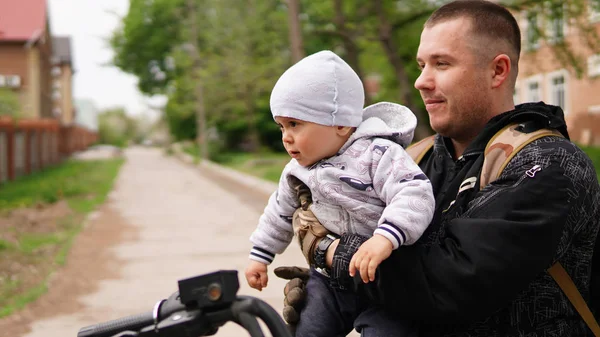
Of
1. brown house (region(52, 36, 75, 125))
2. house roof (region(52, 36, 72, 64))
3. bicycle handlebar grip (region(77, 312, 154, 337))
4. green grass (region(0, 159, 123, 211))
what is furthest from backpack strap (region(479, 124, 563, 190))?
house roof (region(52, 36, 72, 64))

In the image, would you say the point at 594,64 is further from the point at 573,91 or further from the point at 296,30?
the point at 573,91

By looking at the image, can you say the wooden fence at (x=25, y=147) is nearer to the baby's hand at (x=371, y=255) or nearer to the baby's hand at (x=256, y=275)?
the baby's hand at (x=256, y=275)

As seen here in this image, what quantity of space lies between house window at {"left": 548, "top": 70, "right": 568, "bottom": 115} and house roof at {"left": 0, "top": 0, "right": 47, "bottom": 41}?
104 feet

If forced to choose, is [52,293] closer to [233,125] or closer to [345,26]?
[345,26]

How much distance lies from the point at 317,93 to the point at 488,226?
593 millimetres

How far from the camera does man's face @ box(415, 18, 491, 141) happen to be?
2.06 metres

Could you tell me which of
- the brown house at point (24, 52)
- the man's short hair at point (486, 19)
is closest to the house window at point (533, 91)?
the brown house at point (24, 52)

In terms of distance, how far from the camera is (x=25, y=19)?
159 ft

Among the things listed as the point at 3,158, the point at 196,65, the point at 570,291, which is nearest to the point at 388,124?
the point at 570,291

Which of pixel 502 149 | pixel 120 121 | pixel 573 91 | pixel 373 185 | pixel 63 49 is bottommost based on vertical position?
pixel 120 121

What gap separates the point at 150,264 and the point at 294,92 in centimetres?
734

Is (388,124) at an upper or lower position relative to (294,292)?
upper

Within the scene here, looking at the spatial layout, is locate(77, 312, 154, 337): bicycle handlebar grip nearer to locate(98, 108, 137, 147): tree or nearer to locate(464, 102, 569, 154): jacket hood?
locate(464, 102, 569, 154): jacket hood

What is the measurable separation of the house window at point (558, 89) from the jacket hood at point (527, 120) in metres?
29.2
